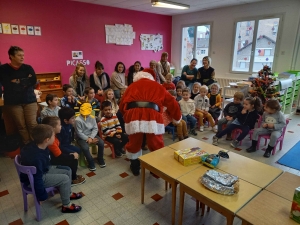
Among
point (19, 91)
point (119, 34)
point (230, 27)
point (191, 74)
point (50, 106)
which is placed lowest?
point (50, 106)

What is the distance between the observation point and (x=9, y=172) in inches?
104

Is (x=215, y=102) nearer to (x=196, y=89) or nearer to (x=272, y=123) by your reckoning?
(x=196, y=89)

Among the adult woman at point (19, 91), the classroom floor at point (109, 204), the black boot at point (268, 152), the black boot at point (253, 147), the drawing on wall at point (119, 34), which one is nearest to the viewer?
the classroom floor at point (109, 204)

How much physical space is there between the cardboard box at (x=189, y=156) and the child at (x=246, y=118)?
1.77 meters

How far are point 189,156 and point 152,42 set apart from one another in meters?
5.93

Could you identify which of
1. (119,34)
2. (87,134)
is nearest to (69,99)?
(87,134)

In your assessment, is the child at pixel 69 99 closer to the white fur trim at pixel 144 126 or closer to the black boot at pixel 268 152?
the white fur trim at pixel 144 126

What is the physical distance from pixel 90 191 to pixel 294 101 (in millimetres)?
5388

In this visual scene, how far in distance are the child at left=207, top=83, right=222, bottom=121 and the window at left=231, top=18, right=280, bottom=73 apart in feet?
8.22

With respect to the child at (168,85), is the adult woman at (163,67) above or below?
above

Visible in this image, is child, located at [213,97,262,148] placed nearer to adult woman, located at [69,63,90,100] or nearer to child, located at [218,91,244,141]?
child, located at [218,91,244,141]

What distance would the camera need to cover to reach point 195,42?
278 inches

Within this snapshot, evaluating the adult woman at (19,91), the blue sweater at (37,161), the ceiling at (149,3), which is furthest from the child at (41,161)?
the ceiling at (149,3)

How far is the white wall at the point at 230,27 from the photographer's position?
5059 mm
